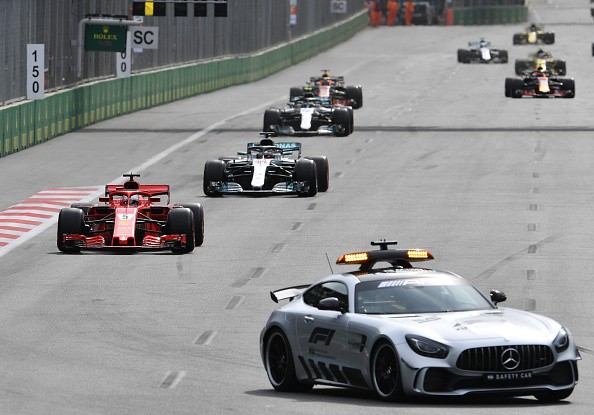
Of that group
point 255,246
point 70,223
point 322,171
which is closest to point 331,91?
point 322,171

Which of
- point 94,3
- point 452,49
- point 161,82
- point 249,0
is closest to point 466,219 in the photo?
point 94,3

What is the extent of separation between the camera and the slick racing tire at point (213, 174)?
122ft

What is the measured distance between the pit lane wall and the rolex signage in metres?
1.26

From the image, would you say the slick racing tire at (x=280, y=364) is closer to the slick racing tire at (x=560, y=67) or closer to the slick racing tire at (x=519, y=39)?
the slick racing tire at (x=560, y=67)

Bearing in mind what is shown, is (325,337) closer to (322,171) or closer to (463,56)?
(322,171)

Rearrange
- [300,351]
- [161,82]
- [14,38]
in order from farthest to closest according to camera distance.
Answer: [161,82]
[14,38]
[300,351]

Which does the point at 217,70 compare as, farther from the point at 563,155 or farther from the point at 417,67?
the point at 563,155

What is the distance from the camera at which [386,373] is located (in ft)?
50.6

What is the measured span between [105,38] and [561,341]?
146 ft

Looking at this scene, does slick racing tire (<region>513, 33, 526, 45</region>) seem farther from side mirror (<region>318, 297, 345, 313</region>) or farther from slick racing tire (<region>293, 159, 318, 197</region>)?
side mirror (<region>318, 297, 345, 313</region>)

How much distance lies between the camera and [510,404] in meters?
15.4

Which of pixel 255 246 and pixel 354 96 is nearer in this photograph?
pixel 255 246

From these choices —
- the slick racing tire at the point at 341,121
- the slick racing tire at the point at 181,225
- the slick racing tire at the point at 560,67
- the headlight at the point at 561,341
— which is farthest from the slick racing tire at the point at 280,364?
the slick racing tire at the point at 560,67

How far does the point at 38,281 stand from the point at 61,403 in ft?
Answer: 33.4
